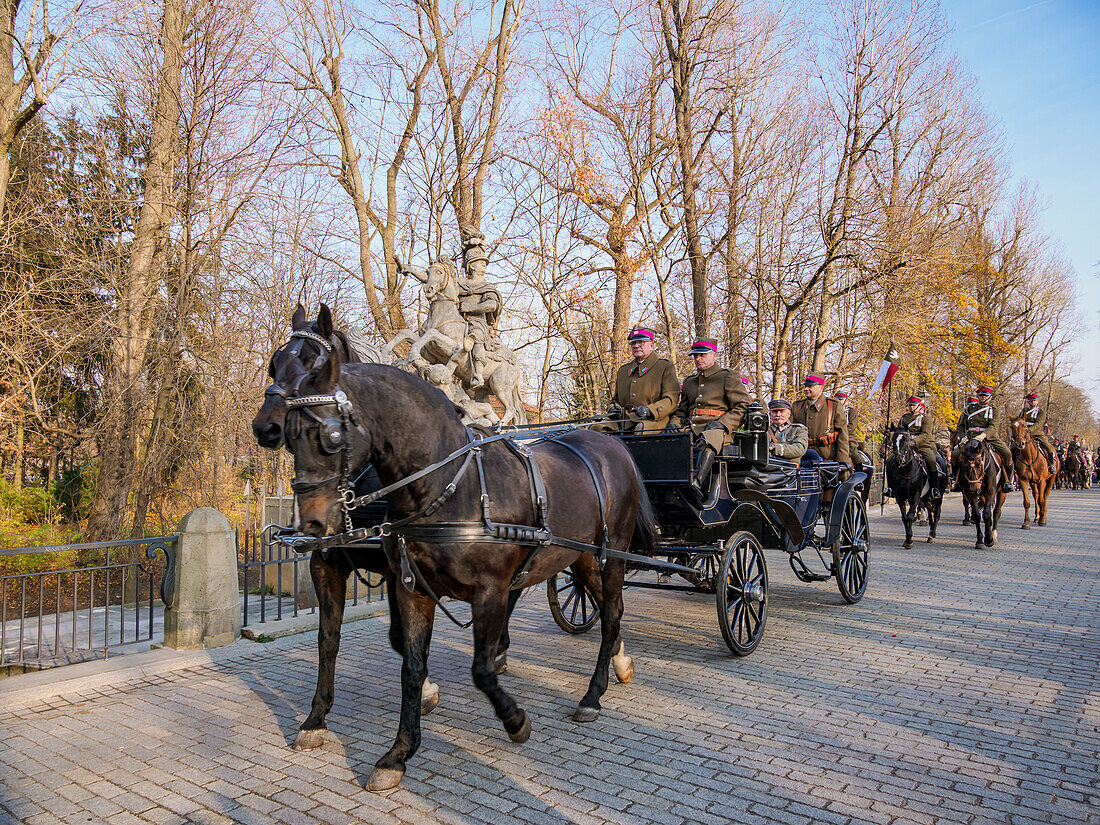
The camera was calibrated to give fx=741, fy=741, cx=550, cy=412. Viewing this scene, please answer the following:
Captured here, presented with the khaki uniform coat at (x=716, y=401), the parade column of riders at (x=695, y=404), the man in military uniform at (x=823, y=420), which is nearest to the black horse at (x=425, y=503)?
the parade column of riders at (x=695, y=404)

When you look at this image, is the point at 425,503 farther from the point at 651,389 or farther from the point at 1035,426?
the point at 1035,426

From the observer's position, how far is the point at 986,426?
15.5m

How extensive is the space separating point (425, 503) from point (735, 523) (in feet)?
15.1

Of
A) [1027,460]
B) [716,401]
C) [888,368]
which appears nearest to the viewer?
[716,401]

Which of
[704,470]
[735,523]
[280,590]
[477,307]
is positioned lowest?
[280,590]

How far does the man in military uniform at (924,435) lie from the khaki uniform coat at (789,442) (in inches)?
286

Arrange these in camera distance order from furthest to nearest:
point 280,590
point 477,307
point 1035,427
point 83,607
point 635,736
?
point 1035,427
point 477,307
point 83,607
point 280,590
point 635,736

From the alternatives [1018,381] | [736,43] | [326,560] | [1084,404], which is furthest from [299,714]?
[1084,404]

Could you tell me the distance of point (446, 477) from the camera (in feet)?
13.1

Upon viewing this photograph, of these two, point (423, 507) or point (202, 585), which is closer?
point (423, 507)

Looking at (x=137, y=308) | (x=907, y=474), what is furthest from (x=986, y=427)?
(x=137, y=308)

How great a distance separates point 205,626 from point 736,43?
19276mm

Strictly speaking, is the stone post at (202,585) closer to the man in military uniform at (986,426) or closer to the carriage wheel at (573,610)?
the carriage wheel at (573,610)

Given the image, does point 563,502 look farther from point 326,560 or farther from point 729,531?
point 729,531
